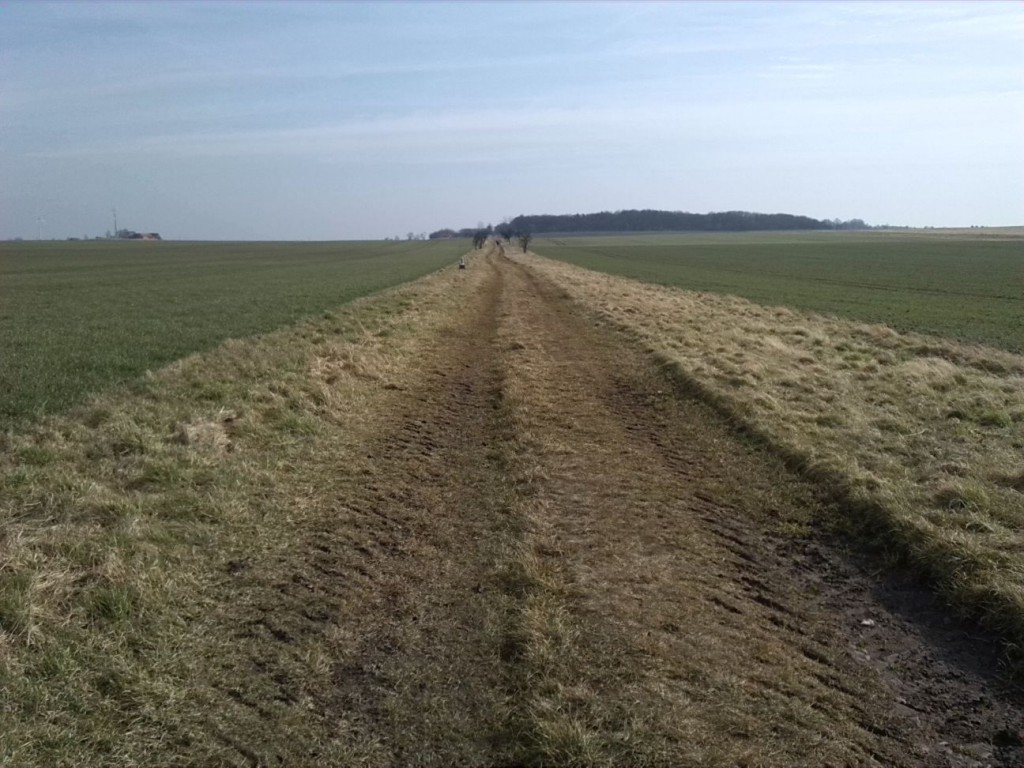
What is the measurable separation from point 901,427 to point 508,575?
700 cm

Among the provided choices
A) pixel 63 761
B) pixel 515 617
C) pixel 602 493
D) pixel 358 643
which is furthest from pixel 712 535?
pixel 63 761

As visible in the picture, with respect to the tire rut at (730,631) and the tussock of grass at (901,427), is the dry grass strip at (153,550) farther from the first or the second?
the tussock of grass at (901,427)

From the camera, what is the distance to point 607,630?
16.3 ft

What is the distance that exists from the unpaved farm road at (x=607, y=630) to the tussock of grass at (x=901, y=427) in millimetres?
486

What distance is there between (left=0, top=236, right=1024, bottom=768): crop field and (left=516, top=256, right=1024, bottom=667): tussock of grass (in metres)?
0.06

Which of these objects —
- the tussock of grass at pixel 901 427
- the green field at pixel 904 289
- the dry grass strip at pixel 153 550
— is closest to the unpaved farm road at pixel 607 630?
the dry grass strip at pixel 153 550

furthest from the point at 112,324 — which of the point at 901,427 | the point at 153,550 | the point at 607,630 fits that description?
the point at 607,630

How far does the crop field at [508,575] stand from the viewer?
400 centimetres

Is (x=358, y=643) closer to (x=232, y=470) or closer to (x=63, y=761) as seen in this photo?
(x=63, y=761)

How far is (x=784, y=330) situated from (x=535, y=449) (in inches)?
591

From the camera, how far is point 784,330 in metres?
21.8

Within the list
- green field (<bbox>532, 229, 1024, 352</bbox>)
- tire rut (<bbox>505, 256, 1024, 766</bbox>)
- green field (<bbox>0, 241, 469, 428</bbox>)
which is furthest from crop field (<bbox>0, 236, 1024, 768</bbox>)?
green field (<bbox>532, 229, 1024, 352</bbox>)

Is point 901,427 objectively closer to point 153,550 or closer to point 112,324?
point 153,550

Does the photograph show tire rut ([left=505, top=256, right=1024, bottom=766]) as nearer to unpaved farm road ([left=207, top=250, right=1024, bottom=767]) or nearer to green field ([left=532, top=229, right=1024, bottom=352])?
unpaved farm road ([left=207, top=250, right=1024, bottom=767])
